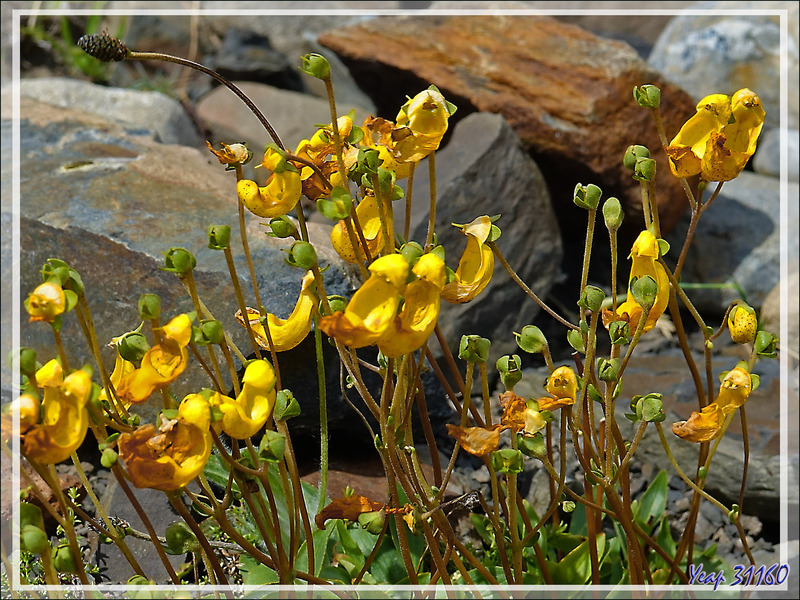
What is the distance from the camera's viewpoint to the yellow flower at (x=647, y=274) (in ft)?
2.32

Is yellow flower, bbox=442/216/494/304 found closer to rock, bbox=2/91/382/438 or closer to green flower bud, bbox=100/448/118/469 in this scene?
green flower bud, bbox=100/448/118/469

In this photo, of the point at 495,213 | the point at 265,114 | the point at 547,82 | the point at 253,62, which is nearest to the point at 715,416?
the point at 495,213

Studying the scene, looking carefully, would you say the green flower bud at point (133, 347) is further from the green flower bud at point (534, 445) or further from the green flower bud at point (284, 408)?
the green flower bud at point (534, 445)

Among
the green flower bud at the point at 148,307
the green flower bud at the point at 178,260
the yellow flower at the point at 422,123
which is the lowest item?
the green flower bud at the point at 148,307

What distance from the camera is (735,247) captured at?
2398 mm

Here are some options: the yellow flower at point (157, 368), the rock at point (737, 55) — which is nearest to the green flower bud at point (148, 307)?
the yellow flower at point (157, 368)

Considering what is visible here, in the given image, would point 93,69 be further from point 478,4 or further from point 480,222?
point 480,222

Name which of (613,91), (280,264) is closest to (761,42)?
(613,91)

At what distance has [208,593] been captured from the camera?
2.49 ft

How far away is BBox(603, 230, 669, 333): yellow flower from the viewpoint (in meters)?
0.71

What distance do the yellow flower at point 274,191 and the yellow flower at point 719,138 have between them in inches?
13.7

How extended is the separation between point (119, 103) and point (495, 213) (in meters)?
1.41

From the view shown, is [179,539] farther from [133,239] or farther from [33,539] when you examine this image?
[133,239]

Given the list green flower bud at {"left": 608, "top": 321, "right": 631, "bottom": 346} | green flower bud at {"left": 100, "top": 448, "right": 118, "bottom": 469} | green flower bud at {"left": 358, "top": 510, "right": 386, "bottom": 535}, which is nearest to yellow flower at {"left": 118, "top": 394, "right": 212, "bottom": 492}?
green flower bud at {"left": 100, "top": 448, "right": 118, "bottom": 469}
